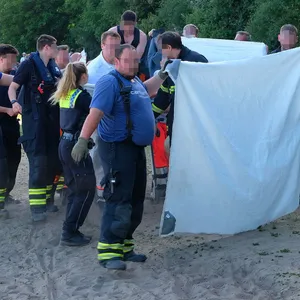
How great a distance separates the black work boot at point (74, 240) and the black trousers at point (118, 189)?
38.3 inches

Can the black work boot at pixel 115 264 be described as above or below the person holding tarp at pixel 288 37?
below

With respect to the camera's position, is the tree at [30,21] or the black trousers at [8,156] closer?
the black trousers at [8,156]

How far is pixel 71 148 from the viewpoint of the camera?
757 centimetres

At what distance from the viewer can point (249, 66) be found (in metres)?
7.45

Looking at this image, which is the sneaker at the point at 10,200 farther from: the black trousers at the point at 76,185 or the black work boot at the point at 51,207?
the black trousers at the point at 76,185

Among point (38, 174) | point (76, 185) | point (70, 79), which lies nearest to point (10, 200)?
point (38, 174)

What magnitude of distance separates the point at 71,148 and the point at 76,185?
0.40m

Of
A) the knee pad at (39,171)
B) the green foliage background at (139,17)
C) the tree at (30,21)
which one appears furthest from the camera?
the tree at (30,21)

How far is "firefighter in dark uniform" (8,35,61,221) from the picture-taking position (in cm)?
858

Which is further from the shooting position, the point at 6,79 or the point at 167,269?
the point at 6,79

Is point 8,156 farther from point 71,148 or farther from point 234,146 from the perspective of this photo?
point 234,146

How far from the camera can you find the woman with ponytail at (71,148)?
24.5ft

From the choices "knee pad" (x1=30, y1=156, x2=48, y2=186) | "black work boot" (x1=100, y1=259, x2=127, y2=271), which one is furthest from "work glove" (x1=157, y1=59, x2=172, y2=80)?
"knee pad" (x1=30, y1=156, x2=48, y2=186)

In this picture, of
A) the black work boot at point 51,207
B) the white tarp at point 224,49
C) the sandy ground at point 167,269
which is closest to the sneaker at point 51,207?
the black work boot at point 51,207
